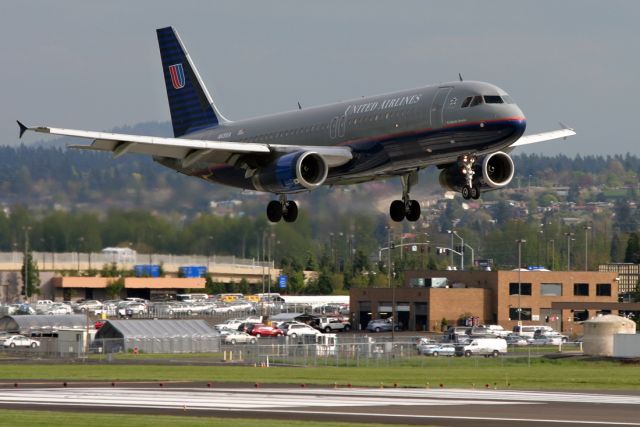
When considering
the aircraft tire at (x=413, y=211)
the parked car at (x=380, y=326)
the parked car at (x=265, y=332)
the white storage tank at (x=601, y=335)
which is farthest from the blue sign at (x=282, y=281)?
the aircraft tire at (x=413, y=211)

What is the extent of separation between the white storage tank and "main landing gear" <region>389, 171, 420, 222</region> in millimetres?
36713

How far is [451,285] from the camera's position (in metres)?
159

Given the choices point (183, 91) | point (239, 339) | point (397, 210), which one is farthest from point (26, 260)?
point (397, 210)

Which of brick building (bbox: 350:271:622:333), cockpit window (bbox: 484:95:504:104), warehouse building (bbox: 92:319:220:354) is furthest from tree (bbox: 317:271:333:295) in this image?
cockpit window (bbox: 484:95:504:104)

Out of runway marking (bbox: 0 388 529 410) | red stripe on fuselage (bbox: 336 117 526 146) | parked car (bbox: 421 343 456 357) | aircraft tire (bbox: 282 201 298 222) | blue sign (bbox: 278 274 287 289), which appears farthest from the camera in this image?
blue sign (bbox: 278 274 287 289)

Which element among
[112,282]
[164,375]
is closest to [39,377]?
[164,375]

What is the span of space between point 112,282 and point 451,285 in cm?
4549

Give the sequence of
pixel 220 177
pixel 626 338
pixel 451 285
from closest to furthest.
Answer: pixel 220 177 → pixel 626 338 → pixel 451 285

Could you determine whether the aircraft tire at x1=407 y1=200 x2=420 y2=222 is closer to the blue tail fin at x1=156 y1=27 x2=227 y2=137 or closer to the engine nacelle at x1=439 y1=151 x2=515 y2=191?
the engine nacelle at x1=439 y1=151 x2=515 y2=191

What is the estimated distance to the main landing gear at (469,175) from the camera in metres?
65.3

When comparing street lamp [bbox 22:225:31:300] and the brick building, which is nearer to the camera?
street lamp [bbox 22:225:31:300]

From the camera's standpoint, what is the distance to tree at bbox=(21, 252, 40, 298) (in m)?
165

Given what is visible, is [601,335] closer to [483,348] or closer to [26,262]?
[483,348]

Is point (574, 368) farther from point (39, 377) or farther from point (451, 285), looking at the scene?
point (451, 285)
